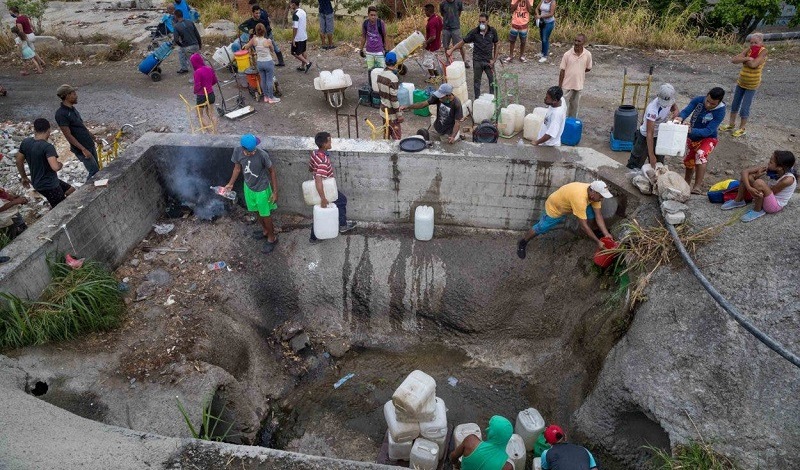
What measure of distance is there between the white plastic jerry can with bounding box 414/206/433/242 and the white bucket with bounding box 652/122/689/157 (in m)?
2.83

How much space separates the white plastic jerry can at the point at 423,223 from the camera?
22.6 ft

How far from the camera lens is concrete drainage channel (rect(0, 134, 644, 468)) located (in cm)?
572

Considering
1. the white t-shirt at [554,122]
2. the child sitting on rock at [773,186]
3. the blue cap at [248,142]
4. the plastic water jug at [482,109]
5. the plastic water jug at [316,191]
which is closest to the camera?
the child sitting on rock at [773,186]

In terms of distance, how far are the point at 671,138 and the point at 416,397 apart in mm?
4213

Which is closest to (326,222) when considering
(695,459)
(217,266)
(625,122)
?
(217,266)

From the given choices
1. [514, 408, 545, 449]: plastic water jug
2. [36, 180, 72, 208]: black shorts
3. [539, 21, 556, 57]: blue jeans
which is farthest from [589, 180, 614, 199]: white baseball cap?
[539, 21, 556, 57]: blue jeans

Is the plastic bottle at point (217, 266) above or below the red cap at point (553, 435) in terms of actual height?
above

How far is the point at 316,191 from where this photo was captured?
671 cm

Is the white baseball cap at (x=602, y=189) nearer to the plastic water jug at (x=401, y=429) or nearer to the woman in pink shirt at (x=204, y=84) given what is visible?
the plastic water jug at (x=401, y=429)

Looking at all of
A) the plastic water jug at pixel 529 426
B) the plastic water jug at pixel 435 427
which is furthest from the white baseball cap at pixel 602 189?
the plastic water jug at pixel 435 427

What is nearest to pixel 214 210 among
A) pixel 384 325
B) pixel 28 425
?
pixel 384 325

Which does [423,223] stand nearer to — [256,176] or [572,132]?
[256,176]

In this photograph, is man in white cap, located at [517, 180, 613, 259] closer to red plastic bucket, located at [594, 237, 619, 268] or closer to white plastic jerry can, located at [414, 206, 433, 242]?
red plastic bucket, located at [594, 237, 619, 268]

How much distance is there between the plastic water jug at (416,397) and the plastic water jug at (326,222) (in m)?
2.49
